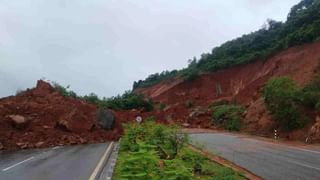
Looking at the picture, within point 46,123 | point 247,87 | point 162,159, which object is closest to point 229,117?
point 247,87

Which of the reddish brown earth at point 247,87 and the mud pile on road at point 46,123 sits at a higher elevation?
the reddish brown earth at point 247,87

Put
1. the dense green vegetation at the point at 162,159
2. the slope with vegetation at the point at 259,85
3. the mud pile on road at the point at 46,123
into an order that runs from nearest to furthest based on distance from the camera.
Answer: the dense green vegetation at the point at 162,159 → the mud pile on road at the point at 46,123 → the slope with vegetation at the point at 259,85

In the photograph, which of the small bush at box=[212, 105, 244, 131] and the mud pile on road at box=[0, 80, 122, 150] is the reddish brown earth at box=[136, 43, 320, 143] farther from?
the mud pile on road at box=[0, 80, 122, 150]

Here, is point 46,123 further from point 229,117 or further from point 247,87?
point 247,87

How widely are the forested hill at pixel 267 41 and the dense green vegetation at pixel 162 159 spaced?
48.9 meters

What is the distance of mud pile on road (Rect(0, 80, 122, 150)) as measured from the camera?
38125mm

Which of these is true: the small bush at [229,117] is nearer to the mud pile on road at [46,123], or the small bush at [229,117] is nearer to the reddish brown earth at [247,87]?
the reddish brown earth at [247,87]

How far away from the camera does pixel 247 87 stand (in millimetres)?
78375

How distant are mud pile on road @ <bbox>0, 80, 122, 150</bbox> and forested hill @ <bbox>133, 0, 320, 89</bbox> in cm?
3396

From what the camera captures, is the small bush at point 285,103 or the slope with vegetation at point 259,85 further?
the slope with vegetation at point 259,85

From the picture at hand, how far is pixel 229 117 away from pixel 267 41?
30.4 m

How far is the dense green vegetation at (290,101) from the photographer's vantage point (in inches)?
1718

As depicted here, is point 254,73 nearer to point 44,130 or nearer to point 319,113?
point 319,113

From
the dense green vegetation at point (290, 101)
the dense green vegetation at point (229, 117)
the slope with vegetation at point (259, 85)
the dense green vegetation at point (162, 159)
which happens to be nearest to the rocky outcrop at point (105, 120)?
the slope with vegetation at point (259, 85)
